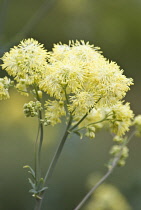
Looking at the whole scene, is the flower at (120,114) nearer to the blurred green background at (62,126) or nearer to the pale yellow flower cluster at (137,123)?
the pale yellow flower cluster at (137,123)

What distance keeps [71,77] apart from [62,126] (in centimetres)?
254

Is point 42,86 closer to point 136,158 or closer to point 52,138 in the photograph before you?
point 52,138

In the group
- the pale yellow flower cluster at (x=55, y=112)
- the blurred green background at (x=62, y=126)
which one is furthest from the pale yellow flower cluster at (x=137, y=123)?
the blurred green background at (x=62, y=126)

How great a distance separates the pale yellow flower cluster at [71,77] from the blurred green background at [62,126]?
0.92m

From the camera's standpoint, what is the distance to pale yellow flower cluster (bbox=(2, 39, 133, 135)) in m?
2.31

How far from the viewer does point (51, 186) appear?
4.36 meters

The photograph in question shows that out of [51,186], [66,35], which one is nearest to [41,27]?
[66,35]

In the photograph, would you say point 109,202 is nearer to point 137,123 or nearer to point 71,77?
point 137,123

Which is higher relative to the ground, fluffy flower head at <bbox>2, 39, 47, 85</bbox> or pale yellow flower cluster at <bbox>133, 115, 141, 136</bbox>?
fluffy flower head at <bbox>2, 39, 47, 85</bbox>

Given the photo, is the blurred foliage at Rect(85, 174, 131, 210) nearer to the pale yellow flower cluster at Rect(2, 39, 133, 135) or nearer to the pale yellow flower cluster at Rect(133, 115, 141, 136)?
the pale yellow flower cluster at Rect(133, 115, 141, 136)

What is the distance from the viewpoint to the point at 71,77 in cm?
231

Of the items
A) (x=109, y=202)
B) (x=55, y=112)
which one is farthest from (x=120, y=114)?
(x=109, y=202)

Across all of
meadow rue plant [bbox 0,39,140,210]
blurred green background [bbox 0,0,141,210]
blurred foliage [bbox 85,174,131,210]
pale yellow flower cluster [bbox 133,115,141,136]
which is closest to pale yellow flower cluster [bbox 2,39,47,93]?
meadow rue plant [bbox 0,39,140,210]

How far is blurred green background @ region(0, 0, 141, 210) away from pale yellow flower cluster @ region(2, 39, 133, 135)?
92 centimetres
